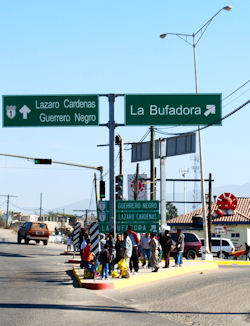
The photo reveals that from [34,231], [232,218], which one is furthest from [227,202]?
[34,231]

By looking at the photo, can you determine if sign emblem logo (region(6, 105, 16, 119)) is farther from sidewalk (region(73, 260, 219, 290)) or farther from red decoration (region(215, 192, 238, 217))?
red decoration (region(215, 192, 238, 217))

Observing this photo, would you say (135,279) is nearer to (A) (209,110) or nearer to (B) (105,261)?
(B) (105,261)

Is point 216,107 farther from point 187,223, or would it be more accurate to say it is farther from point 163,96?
point 187,223

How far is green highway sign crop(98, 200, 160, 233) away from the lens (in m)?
27.0

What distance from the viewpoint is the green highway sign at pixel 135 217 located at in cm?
2698

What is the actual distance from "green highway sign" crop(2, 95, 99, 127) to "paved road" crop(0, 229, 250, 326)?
5950 mm

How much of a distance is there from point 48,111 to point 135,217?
20.9 feet

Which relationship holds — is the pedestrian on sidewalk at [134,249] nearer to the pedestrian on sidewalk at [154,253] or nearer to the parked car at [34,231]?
the pedestrian on sidewalk at [154,253]

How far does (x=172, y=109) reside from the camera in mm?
24109

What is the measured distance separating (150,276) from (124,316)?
31.9ft

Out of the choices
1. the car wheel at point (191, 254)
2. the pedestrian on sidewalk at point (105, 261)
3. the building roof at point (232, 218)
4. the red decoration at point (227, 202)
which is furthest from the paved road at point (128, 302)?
the building roof at point (232, 218)

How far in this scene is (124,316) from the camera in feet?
44.4

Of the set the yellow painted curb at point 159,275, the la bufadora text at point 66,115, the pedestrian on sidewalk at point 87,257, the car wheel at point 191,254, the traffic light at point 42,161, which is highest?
the la bufadora text at point 66,115

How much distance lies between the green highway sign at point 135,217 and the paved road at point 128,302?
3.66m
